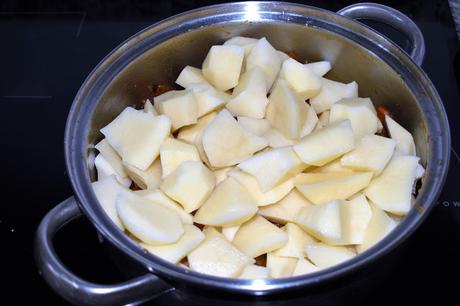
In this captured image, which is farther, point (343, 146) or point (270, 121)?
point (270, 121)

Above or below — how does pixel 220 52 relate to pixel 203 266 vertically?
above

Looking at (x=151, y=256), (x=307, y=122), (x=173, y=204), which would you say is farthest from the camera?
(x=307, y=122)

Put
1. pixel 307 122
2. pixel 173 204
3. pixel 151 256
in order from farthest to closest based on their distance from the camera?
pixel 307 122
pixel 173 204
pixel 151 256

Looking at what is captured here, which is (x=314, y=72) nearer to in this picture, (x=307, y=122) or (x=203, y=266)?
(x=307, y=122)

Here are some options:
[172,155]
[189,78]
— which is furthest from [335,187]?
[189,78]

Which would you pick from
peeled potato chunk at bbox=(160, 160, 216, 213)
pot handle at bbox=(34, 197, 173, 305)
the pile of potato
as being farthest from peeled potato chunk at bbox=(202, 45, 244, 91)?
pot handle at bbox=(34, 197, 173, 305)

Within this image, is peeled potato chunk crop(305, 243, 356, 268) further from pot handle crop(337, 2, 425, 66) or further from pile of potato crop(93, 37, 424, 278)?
pot handle crop(337, 2, 425, 66)

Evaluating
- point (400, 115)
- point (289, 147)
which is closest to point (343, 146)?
point (289, 147)
